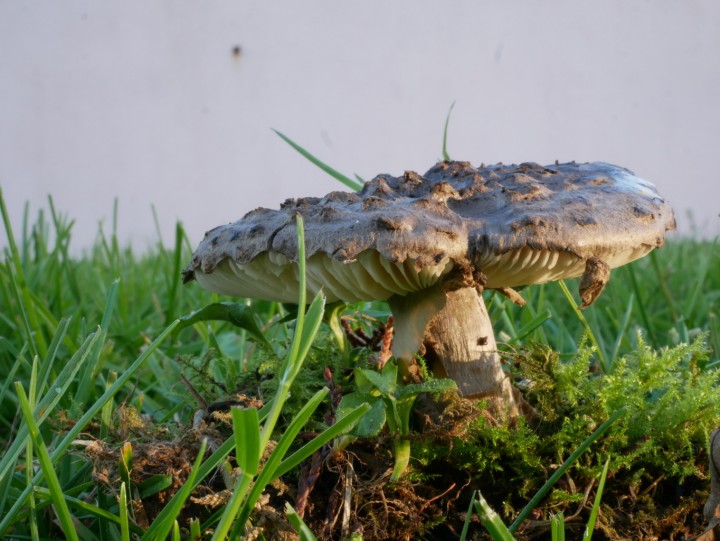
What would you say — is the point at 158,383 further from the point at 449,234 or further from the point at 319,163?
the point at 449,234

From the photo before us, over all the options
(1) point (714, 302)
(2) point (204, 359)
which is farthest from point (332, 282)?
(1) point (714, 302)

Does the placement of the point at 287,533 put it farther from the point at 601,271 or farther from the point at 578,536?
the point at 601,271

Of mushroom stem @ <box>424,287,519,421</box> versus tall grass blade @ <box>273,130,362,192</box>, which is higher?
tall grass blade @ <box>273,130,362,192</box>

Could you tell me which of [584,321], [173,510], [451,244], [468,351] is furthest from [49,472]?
[584,321]

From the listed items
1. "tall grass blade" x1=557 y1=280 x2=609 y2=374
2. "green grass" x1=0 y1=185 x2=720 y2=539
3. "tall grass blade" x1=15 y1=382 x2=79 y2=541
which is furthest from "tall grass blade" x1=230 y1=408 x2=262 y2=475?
"tall grass blade" x1=557 y1=280 x2=609 y2=374

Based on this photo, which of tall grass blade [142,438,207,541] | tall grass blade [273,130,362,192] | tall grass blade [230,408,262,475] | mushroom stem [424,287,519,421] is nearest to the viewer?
tall grass blade [230,408,262,475]

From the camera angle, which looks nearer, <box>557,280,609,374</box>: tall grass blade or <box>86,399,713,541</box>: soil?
<box>86,399,713,541</box>: soil

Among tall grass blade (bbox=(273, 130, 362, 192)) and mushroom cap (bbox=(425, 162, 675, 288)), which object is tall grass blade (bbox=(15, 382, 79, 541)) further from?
tall grass blade (bbox=(273, 130, 362, 192))
